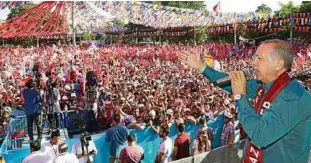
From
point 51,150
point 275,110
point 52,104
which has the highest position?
point 275,110

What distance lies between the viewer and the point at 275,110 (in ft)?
6.10

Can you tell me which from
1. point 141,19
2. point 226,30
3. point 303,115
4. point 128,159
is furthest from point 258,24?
point 303,115

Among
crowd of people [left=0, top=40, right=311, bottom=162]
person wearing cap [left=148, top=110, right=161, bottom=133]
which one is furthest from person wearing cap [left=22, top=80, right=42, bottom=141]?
person wearing cap [left=148, top=110, right=161, bottom=133]

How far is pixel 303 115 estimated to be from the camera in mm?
1896

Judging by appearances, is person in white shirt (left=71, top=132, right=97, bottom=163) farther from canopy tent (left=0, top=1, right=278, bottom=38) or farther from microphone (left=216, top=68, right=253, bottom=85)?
canopy tent (left=0, top=1, right=278, bottom=38)

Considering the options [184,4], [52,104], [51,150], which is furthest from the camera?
[184,4]

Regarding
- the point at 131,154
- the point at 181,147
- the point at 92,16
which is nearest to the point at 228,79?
the point at 131,154

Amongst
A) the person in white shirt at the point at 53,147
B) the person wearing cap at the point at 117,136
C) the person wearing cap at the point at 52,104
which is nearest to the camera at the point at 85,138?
the person in white shirt at the point at 53,147

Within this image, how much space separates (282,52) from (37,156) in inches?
140

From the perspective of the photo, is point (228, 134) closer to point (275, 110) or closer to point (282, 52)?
point (282, 52)

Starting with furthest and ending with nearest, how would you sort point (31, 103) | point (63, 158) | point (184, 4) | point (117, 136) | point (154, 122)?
1. point (184, 4)
2. point (31, 103)
3. point (154, 122)
4. point (117, 136)
5. point (63, 158)

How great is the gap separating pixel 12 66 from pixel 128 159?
40.1 ft

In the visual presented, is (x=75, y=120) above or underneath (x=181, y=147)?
underneath

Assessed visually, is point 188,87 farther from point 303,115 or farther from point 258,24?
point 258,24
